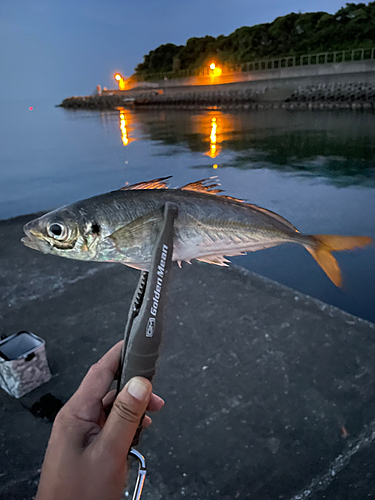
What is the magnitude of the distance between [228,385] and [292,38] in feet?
214

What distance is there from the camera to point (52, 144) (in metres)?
34.4

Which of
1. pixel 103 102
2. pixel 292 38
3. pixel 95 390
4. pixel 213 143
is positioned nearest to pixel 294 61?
pixel 292 38

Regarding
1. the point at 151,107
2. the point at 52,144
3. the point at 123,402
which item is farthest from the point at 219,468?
the point at 151,107

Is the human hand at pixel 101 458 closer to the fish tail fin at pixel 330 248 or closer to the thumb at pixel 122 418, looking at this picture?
the thumb at pixel 122 418

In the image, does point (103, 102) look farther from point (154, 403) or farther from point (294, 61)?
point (154, 403)

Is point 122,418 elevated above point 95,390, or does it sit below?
above

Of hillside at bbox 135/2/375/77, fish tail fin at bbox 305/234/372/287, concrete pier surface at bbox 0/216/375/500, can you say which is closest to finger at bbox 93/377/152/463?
fish tail fin at bbox 305/234/372/287

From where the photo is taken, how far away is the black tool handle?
1552mm

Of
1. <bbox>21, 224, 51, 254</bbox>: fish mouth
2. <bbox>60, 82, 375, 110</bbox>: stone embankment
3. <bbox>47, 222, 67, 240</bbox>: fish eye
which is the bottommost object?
<bbox>21, 224, 51, 254</bbox>: fish mouth

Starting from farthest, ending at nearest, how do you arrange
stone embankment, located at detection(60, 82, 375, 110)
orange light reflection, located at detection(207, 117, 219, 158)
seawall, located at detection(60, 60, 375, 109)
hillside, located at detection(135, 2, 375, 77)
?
hillside, located at detection(135, 2, 375, 77)
seawall, located at detection(60, 60, 375, 109)
stone embankment, located at detection(60, 82, 375, 110)
orange light reflection, located at detection(207, 117, 219, 158)

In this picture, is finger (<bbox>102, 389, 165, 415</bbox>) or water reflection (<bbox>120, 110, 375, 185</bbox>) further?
water reflection (<bbox>120, 110, 375, 185</bbox>)

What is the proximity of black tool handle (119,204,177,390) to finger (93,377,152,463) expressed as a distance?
111 mm

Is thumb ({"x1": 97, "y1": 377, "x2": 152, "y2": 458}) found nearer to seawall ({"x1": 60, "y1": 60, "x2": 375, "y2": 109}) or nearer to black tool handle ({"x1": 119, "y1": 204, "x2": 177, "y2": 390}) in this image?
black tool handle ({"x1": 119, "y1": 204, "x2": 177, "y2": 390})

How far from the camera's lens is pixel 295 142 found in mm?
22562
